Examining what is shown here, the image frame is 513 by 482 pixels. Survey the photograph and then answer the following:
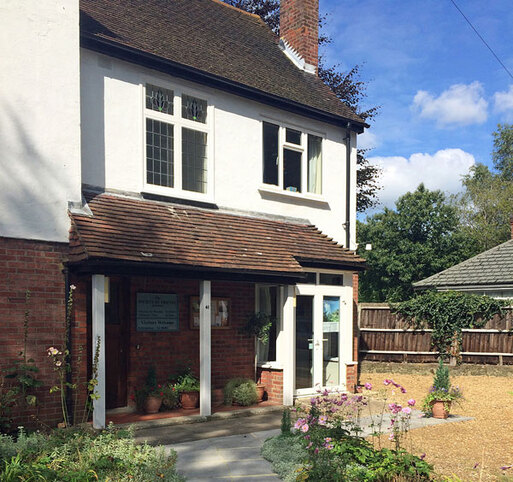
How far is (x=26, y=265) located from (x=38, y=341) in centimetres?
114

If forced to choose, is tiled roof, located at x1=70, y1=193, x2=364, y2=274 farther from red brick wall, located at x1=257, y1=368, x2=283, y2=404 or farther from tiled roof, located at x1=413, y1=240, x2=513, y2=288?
tiled roof, located at x1=413, y1=240, x2=513, y2=288

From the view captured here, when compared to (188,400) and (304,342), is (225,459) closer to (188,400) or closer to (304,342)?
(188,400)

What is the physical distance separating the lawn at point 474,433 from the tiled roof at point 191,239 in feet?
12.3

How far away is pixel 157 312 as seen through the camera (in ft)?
33.3

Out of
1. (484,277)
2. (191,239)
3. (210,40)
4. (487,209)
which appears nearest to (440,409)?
(191,239)

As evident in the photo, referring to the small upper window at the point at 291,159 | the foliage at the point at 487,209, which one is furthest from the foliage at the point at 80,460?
the foliage at the point at 487,209

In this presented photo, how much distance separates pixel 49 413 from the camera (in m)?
8.13

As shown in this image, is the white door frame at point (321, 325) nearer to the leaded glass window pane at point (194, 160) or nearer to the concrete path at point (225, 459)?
the leaded glass window pane at point (194, 160)

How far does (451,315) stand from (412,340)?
1362mm

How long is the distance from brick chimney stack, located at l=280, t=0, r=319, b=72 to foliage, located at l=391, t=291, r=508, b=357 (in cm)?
759

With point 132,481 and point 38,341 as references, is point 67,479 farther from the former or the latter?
point 38,341

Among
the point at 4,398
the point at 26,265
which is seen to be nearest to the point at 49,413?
the point at 4,398

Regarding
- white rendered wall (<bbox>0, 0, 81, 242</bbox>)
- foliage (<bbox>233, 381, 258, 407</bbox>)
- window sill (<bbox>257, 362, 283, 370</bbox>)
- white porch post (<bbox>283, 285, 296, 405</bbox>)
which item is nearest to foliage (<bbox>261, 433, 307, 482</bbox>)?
foliage (<bbox>233, 381, 258, 407</bbox>)

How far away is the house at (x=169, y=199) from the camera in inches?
324
